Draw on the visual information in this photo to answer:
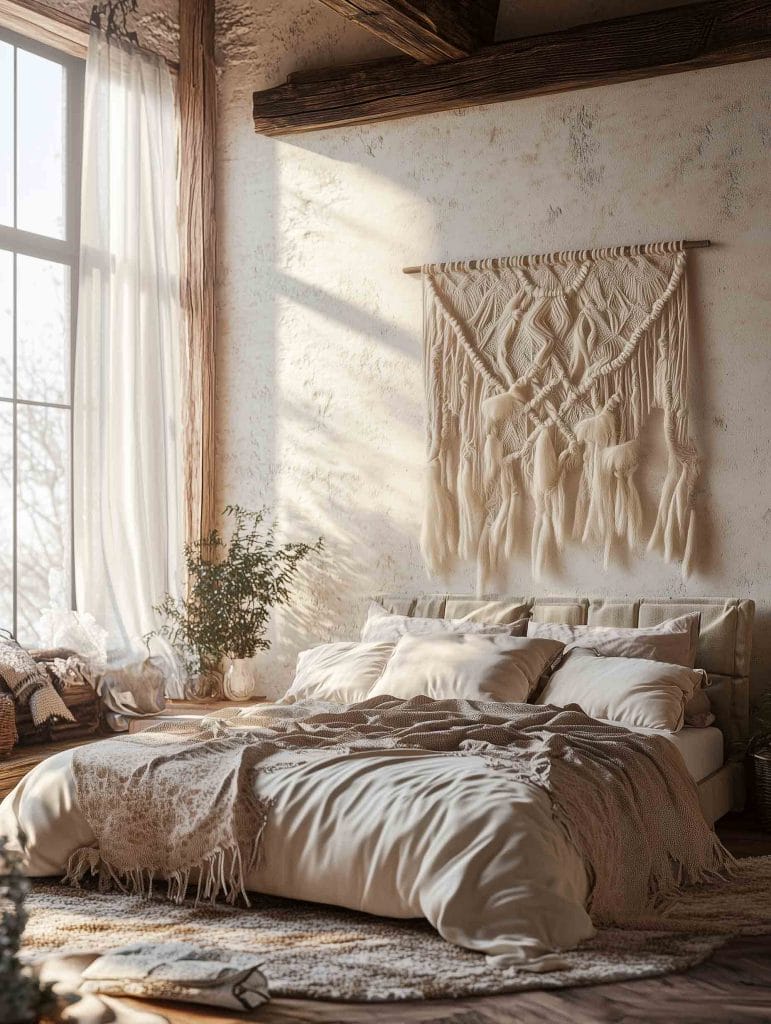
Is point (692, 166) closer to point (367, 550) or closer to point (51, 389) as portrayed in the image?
point (367, 550)

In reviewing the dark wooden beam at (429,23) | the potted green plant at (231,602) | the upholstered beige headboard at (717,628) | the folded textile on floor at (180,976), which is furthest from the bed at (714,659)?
the dark wooden beam at (429,23)

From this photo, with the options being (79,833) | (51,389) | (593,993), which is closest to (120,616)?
(51,389)

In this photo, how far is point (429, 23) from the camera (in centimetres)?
500

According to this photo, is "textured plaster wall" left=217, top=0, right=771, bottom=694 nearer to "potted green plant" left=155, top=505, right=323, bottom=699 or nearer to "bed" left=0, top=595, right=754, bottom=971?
"potted green plant" left=155, top=505, right=323, bottom=699

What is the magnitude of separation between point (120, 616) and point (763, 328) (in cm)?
308

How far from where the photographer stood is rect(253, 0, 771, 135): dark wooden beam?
16.2 feet

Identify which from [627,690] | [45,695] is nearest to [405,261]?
[627,690]

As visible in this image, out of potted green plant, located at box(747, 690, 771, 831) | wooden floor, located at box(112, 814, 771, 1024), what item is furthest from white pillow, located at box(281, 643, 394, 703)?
wooden floor, located at box(112, 814, 771, 1024)

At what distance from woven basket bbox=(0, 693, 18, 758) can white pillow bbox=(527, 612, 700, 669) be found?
2.09m

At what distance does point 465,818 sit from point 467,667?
1449mm

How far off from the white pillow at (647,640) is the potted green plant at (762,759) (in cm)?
32

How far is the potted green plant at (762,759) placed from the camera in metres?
4.52

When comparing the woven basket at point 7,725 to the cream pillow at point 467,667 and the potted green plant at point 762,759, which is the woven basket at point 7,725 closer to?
the cream pillow at point 467,667

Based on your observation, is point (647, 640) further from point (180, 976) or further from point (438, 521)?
point (180, 976)
